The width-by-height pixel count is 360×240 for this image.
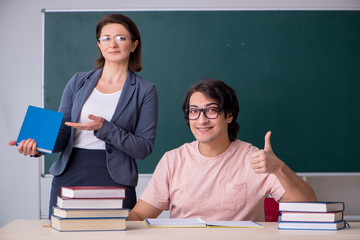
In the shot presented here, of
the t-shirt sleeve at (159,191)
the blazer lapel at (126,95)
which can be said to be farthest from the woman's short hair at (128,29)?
the t-shirt sleeve at (159,191)

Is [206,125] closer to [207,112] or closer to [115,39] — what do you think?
[207,112]

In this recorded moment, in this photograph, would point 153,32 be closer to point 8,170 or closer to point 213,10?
point 213,10

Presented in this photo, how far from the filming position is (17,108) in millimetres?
4223

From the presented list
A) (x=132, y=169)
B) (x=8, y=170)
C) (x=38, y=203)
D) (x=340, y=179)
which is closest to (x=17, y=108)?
(x=8, y=170)

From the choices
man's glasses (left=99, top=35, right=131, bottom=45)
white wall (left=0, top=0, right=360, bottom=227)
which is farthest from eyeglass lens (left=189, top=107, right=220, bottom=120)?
white wall (left=0, top=0, right=360, bottom=227)

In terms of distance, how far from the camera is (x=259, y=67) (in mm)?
3947

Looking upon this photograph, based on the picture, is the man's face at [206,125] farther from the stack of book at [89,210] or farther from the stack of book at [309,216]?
the stack of book at [89,210]

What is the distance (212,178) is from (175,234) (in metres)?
0.60

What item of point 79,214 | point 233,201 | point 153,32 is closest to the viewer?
point 79,214

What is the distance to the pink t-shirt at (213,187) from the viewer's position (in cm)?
201

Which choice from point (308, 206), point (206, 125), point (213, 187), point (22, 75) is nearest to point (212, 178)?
point (213, 187)

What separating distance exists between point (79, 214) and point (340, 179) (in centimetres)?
337

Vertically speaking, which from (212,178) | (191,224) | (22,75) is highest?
(22,75)

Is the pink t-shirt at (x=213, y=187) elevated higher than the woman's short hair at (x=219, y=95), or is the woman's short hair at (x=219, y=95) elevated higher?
the woman's short hair at (x=219, y=95)
